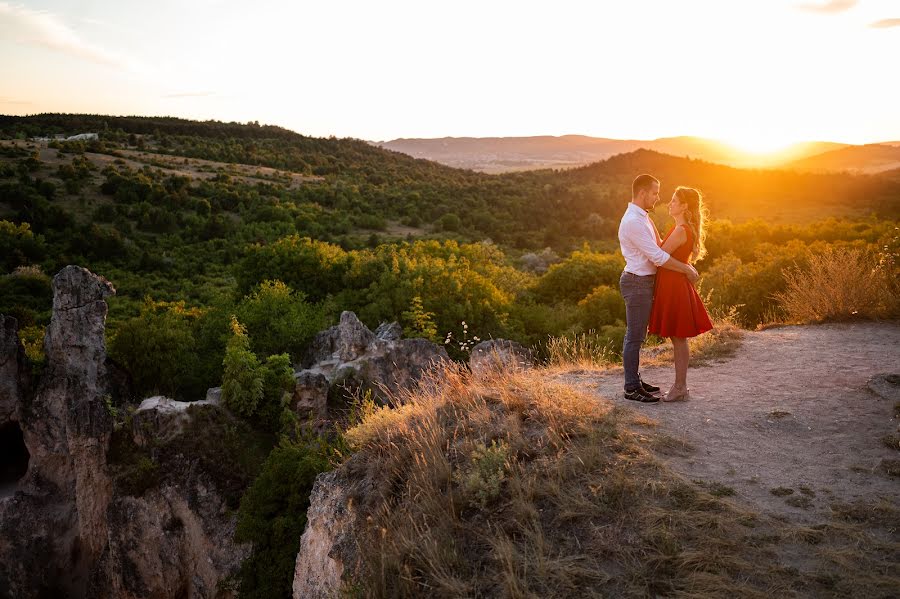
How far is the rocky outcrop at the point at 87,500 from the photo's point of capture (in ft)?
35.0

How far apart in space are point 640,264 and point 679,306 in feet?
1.86

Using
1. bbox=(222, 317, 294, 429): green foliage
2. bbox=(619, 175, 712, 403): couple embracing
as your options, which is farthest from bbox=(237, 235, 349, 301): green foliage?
bbox=(619, 175, 712, 403): couple embracing

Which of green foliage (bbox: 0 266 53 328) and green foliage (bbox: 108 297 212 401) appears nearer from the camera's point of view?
green foliage (bbox: 108 297 212 401)

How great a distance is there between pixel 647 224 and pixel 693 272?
26.0 inches

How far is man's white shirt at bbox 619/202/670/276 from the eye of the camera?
18.6ft

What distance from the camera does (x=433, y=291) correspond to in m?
19.1

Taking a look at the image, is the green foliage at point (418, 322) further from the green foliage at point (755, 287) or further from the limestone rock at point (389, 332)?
the green foliage at point (755, 287)

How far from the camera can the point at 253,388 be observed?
11.7m

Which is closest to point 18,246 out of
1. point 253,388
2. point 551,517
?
point 253,388

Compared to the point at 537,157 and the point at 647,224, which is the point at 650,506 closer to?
the point at 647,224

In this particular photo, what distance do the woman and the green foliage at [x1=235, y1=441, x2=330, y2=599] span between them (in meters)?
5.21

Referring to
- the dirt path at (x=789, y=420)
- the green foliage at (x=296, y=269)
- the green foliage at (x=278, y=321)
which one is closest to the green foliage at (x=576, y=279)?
the green foliage at (x=296, y=269)

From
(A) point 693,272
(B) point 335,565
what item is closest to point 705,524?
(A) point 693,272

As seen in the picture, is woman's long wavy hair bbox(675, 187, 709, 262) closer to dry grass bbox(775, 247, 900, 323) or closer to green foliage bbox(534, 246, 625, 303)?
dry grass bbox(775, 247, 900, 323)
